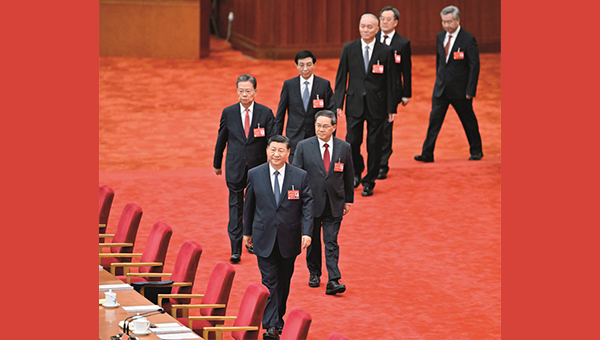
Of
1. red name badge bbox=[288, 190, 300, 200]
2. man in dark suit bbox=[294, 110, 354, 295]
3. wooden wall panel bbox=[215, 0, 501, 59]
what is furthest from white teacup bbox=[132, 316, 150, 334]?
wooden wall panel bbox=[215, 0, 501, 59]

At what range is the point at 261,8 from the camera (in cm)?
1647

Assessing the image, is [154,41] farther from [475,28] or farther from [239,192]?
[239,192]

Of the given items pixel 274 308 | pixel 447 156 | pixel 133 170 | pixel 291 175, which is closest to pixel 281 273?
pixel 274 308

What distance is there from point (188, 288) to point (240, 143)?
1.72 m

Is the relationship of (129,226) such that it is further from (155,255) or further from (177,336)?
(177,336)

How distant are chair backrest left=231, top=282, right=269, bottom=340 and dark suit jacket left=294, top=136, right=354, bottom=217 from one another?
1574 millimetres

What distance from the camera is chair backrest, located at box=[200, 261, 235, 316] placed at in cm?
571

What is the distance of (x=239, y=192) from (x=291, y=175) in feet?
4.81

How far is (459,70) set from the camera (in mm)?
10789

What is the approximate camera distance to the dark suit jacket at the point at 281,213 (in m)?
6.13

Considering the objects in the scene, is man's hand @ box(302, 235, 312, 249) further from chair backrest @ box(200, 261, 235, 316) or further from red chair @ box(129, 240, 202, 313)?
red chair @ box(129, 240, 202, 313)

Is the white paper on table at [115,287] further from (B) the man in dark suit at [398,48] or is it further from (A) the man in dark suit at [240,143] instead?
(B) the man in dark suit at [398,48]

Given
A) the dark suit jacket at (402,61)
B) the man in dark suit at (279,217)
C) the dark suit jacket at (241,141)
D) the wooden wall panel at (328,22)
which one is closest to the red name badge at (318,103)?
the dark suit jacket at (241,141)

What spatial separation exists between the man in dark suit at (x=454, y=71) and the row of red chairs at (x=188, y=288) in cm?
475
